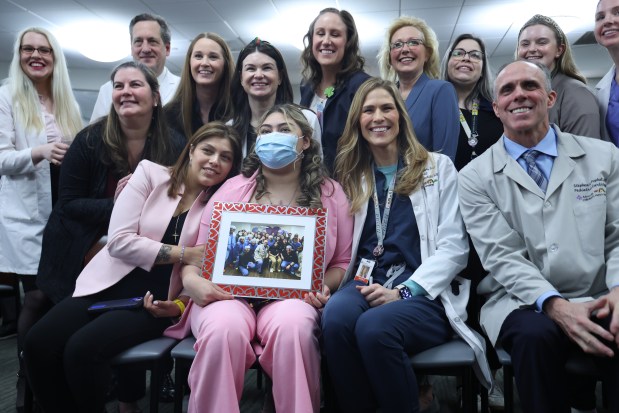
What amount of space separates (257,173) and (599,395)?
227 centimetres

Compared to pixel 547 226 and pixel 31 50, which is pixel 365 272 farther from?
pixel 31 50

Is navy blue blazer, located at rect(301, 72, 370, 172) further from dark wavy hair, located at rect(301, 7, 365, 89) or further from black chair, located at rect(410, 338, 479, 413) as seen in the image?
black chair, located at rect(410, 338, 479, 413)

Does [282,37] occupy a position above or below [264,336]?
above

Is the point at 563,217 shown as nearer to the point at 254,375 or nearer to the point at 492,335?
the point at 492,335

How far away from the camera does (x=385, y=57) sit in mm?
3104

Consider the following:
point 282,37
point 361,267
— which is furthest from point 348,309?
point 282,37

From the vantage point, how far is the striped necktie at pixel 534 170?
2008 millimetres

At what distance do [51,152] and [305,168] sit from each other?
144cm

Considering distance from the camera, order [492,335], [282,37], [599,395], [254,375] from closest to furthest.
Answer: [492,335]
[599,395]
[254,375]
[282,37]

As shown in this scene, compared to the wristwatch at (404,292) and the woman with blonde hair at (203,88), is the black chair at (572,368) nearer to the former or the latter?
the wristwatch at (404,292)

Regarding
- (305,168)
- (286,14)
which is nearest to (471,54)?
(305,168)

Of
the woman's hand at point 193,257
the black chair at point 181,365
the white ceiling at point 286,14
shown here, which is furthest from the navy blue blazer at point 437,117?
the white ceiling at point 286,14

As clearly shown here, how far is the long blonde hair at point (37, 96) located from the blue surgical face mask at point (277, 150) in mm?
1463

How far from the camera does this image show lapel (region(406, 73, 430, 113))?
8.96ft
